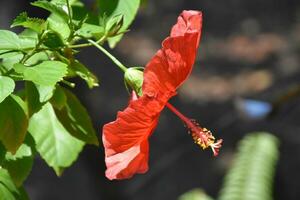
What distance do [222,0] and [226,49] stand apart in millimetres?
534

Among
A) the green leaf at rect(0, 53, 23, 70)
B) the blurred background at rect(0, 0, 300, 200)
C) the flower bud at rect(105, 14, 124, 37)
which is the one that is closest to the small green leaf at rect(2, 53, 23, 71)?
the green leaf at rect(0, 53, 23, 70)

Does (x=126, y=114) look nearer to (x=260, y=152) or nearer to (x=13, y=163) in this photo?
(x=13, y=163)

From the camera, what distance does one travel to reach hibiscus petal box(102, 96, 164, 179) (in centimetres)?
79

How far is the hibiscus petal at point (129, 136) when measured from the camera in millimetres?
794

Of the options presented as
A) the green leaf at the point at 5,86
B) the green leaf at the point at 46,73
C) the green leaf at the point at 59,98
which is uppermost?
the green leaf at the point at 46,73

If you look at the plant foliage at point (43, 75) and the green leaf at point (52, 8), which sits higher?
the green leaf at point (52, 8)

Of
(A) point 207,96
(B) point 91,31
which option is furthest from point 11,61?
(A) point 207,96

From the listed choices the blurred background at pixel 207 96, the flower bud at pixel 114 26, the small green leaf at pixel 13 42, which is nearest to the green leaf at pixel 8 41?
the small green leaf at pixel 13 42

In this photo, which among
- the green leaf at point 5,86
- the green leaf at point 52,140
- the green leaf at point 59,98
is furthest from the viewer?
the green leaf at point 52,140

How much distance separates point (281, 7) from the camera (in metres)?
4.75

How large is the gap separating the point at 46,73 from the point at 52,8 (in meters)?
0.08

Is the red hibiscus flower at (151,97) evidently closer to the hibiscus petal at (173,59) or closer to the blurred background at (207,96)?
the hibiscus petal at (173,59)

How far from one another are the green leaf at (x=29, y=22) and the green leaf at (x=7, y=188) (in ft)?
0.78

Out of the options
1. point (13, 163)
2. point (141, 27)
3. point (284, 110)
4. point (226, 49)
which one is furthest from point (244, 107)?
point (13, 163)
